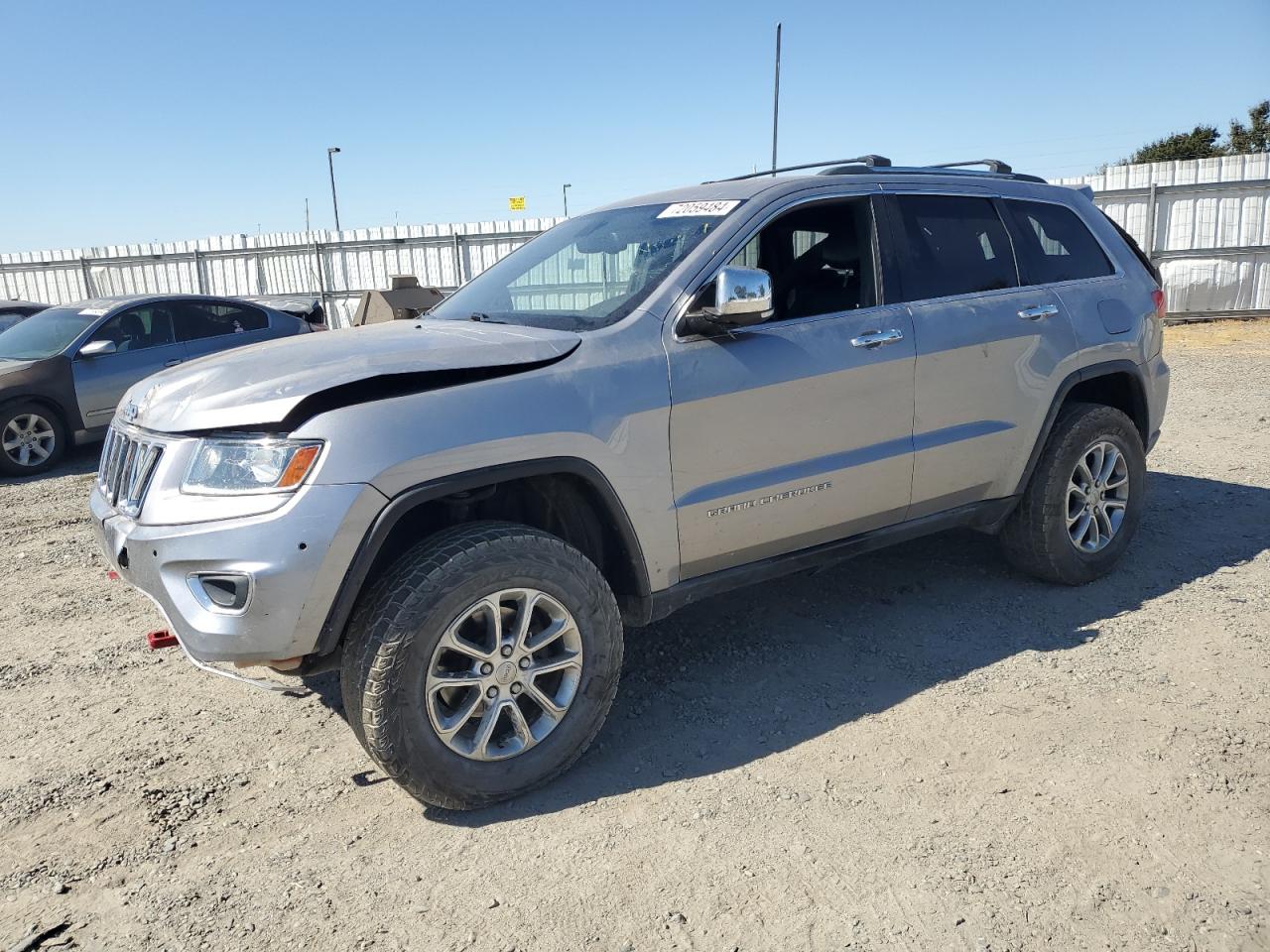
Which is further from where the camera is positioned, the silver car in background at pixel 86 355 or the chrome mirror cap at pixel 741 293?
the silver car in background at pixel 86 355

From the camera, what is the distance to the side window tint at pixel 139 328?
360 inches

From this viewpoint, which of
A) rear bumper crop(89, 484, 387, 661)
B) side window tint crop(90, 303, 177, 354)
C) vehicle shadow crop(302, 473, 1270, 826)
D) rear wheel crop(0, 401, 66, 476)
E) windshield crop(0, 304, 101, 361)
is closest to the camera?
rear bumper crop(89, 484, 387, 661)

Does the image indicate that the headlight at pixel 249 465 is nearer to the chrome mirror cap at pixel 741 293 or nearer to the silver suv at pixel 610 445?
the silver suv at pixel 610 445

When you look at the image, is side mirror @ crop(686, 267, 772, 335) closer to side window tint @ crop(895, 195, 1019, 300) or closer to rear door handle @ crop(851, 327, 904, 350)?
rear door handle @ crop(851, 327, 904, 350)

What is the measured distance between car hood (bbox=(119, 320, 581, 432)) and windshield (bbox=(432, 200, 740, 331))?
26 cm

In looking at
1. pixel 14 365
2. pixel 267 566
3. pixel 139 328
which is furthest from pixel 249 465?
pixel 139 328

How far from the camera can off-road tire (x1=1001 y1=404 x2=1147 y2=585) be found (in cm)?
445

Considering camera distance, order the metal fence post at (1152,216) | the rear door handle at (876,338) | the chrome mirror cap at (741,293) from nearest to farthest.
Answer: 1. the chrome mirror cap at (741,293)
2. the rear door handle at (876,338)
3. the metal fence post at (1152,216)

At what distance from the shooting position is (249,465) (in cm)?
269

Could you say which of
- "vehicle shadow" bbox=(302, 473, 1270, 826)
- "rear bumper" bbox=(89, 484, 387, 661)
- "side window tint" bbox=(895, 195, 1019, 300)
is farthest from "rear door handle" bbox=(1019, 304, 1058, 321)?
"rear bumper" bbox=(89, 484, 387, 661)

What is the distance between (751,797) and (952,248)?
2.60 meters

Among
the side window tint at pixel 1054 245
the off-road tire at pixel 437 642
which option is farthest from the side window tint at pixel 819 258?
the off-road tire at pixel 437 642

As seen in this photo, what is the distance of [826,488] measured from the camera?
3.66 m

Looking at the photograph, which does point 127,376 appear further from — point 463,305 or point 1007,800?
point 1007,800
